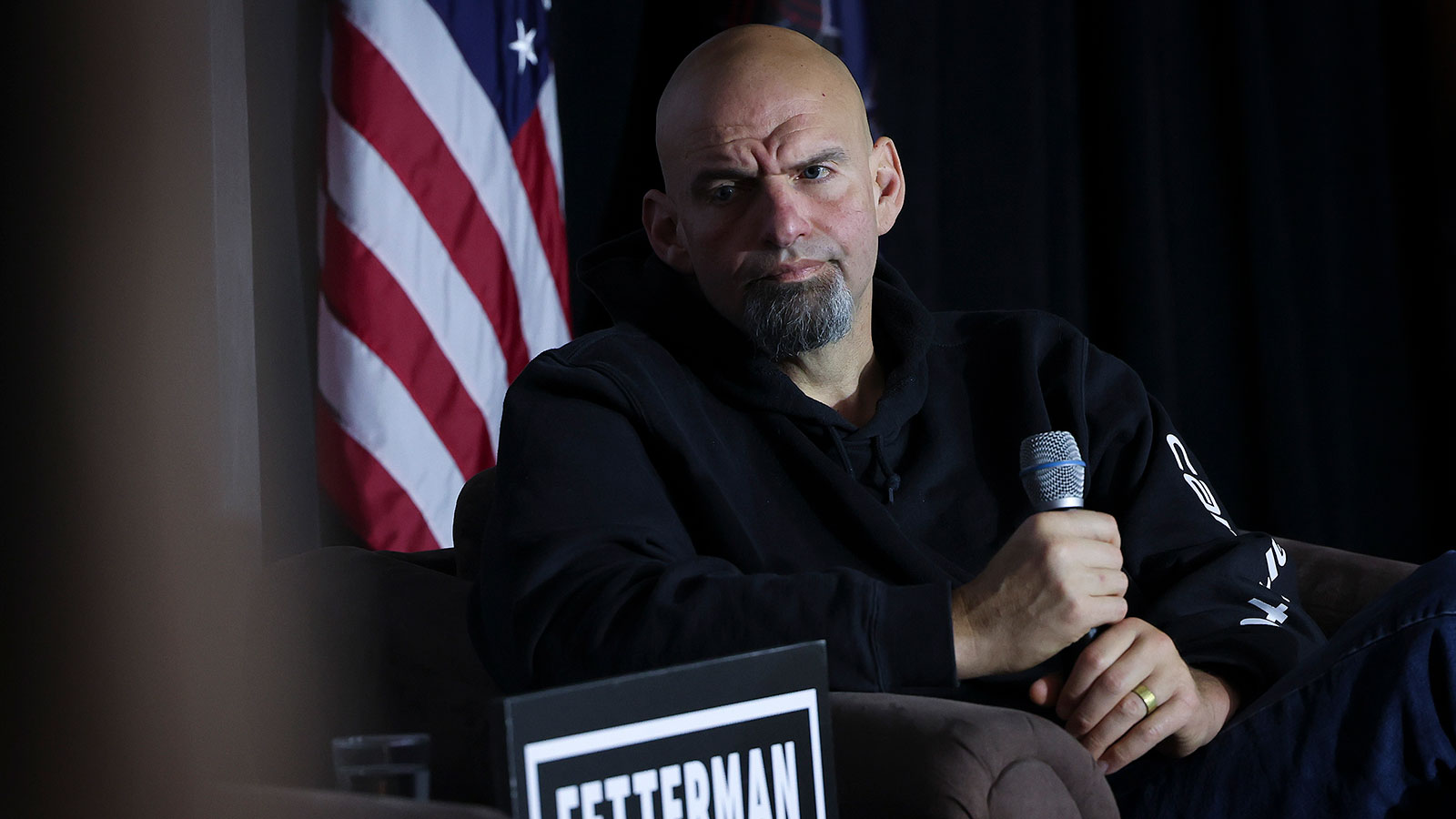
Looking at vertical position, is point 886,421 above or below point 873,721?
above

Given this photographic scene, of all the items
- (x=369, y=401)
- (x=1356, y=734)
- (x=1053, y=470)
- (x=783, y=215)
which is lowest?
(x=1356, y=734)

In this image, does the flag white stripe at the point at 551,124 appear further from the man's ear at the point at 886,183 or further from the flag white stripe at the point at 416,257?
the man's ear at the point at 886,183

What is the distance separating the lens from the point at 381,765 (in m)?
0.86

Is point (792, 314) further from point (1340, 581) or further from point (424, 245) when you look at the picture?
point (424, 245)

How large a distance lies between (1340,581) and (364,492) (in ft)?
4.17

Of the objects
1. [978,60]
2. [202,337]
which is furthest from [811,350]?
[978,60]

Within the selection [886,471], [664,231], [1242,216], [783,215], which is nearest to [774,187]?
[783,215]

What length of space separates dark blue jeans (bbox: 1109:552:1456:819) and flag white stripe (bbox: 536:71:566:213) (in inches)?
55.8

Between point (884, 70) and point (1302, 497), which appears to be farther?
point (1302, 497)

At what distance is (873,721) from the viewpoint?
871 millimetres

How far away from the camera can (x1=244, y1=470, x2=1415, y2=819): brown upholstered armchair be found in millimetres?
798

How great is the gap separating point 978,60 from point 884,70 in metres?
0.26

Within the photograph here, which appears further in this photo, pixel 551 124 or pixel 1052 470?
pixel 551 124

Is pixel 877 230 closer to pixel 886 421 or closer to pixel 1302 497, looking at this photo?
pixel 886 421
